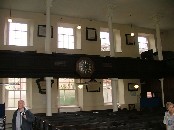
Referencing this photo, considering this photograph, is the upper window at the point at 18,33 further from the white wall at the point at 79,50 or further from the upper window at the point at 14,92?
the upper window at the point at 14,92

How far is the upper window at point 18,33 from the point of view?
50.0 ft

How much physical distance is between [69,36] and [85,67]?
4892 mm

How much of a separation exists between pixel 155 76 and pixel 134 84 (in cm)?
293

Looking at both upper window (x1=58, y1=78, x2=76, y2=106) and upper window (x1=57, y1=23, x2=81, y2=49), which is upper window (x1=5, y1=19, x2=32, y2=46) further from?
upper window (x1=58, y1=78, x2=76, y2=106)

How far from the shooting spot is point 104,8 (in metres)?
15.4

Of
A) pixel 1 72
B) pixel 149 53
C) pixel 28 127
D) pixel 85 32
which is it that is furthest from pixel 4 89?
pixel 149 53

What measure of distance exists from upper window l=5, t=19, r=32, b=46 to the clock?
14.9 ft

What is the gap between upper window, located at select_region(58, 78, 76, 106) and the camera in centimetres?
1617

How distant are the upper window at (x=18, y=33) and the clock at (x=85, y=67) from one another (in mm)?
4551

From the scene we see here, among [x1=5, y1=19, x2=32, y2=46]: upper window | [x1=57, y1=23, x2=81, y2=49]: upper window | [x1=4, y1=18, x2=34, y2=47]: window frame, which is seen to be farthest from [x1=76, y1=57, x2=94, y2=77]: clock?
[x1=5, y1=19, x2=32, y2=46]: upper window

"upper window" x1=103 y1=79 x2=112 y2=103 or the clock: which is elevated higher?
the clock

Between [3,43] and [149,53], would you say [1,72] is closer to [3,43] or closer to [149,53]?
[3,43]

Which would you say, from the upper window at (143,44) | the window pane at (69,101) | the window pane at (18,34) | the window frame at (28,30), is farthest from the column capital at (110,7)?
the window pane at (69,101)

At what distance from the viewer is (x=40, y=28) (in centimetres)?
1568
